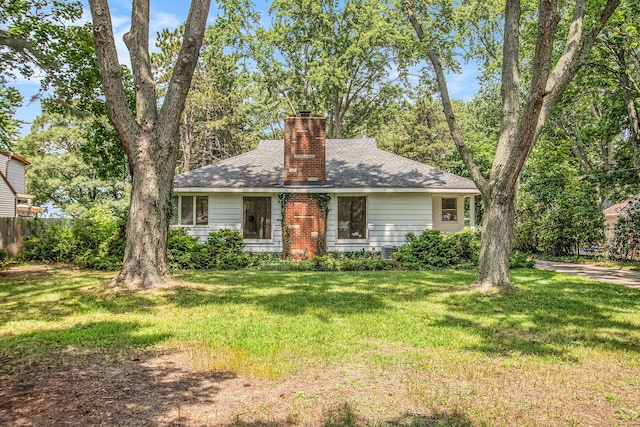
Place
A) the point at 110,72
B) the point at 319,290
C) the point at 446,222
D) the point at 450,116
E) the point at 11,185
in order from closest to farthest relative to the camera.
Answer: the point at 110,72 → the point at 319,290 → the point at 450,116 → the point at 446,222 → the point at 11,185

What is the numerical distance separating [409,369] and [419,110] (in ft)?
A: 112

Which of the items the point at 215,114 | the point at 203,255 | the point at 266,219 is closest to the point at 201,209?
the point at 266,219

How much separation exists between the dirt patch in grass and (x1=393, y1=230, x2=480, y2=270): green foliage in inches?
382

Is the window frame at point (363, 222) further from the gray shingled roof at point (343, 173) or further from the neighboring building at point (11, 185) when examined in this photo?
the neighboring building at point (11, 185)

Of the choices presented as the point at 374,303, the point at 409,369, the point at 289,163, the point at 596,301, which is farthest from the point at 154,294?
the point at 289,163

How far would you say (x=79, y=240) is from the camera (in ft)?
48.8

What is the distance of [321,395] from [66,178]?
114 ft

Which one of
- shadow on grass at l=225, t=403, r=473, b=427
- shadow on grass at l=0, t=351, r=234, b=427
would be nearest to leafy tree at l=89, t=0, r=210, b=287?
shadow on grass at l=0, t=351, r=234, b=427

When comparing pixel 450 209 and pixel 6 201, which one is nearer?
Answer: pixel 450 209

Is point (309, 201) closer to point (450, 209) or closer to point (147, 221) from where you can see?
point (450, 209)

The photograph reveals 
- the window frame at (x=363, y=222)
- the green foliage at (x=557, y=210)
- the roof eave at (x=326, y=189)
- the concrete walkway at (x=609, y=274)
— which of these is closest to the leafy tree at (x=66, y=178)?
the roof eave at (x=326, y=189)

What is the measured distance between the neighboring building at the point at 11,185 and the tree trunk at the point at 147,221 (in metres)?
17.6

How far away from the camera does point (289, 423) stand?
3066mm

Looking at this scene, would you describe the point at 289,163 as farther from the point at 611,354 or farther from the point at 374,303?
the point at 611,354
